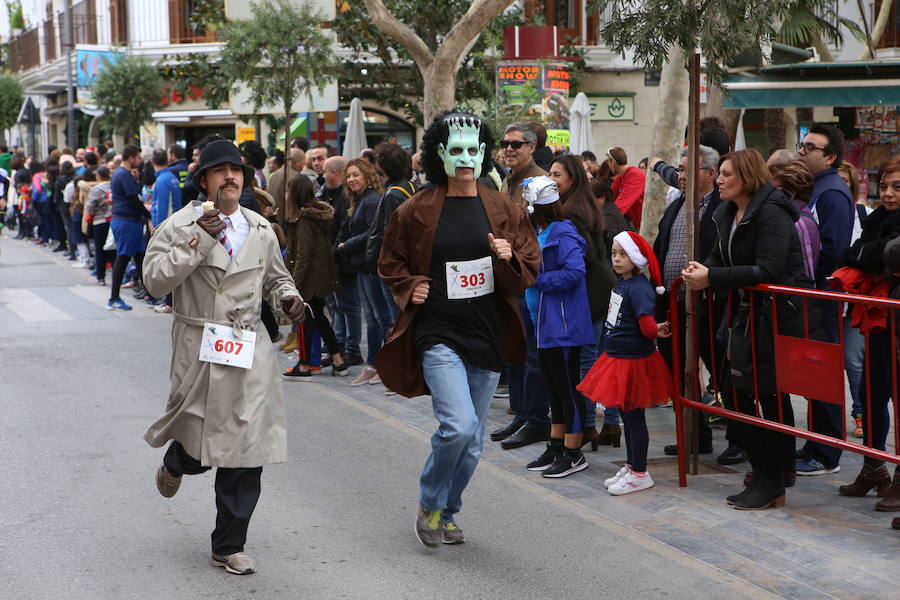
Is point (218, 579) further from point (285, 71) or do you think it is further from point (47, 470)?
point (285, 71)

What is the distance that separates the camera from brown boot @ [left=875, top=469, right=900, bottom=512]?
234 inches

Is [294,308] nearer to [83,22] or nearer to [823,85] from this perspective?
[823,85]

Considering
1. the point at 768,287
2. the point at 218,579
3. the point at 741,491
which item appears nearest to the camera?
the point at 218,579

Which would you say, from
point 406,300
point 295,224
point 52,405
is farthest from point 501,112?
point 406,300

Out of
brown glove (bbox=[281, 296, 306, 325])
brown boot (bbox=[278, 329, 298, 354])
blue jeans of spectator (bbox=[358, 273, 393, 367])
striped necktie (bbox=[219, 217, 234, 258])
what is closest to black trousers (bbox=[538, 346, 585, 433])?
brown glove (bbox=[281, 296, 306, 325])

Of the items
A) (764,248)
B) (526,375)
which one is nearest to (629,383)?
(764,248)

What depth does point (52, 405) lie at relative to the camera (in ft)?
29.2

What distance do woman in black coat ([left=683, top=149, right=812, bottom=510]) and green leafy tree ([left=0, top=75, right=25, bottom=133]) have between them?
40594mm

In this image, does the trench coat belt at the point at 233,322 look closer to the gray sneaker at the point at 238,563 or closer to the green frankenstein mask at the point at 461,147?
the gray sneaker at the point at 238,563

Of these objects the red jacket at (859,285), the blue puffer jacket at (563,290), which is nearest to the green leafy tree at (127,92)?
the blue puffer jacket at (563,290)

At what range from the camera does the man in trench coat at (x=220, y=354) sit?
4984 millimetres

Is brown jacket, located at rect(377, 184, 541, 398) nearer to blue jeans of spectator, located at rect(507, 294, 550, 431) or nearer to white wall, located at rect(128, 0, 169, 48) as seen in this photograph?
blue jeans of spectator, located at rect(507, 294, 550, 431)

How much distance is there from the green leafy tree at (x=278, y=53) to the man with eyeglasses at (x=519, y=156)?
6.59 meters

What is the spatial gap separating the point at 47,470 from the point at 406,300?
2.93 meters
